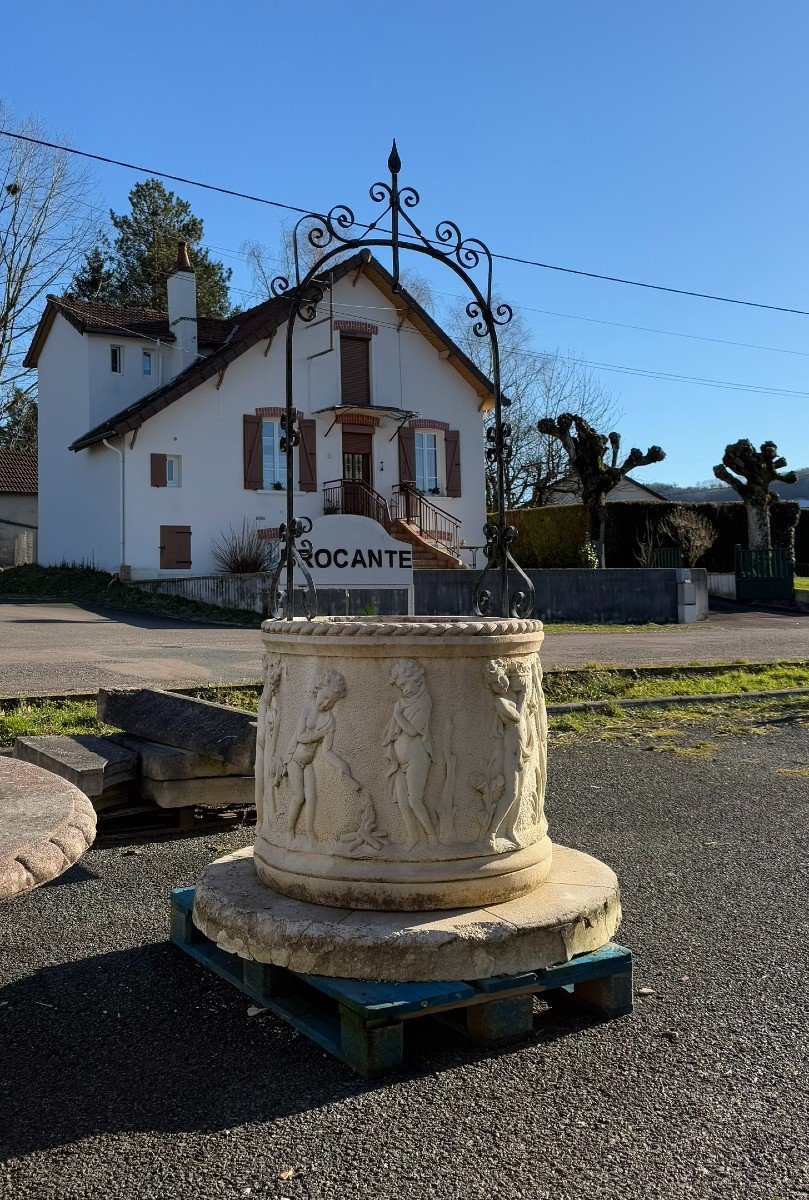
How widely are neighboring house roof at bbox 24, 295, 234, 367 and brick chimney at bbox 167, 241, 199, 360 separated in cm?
31

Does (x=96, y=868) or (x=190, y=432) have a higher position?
(x=190, y=432)

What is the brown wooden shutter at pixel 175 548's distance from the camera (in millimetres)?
24609

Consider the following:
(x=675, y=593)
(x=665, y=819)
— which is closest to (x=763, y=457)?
(x=675, y=593)

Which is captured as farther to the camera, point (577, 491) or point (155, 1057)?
point (577, 491)

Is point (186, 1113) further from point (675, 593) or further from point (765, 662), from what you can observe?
point (675, 593)

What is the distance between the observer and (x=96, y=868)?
5.10 meters

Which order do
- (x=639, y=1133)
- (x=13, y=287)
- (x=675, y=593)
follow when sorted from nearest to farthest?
1. (x=639, y=1133)
2. (x=675, y=593)
3. (x=13, y=287)

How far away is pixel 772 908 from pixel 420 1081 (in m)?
2.09

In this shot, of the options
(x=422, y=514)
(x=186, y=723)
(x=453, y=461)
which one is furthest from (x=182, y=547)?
(x=186, y=723)

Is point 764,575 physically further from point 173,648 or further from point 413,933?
point 413,933

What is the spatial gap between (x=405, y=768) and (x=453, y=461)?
1010 inches

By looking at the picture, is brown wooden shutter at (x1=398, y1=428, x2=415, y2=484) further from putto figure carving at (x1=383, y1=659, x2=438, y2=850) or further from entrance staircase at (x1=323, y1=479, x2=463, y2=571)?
putto figure carving at (x1=383, y1=659, x2=438, y2=850)

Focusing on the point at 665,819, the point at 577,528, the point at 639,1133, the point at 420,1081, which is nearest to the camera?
the point at 639,1133

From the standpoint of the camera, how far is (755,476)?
29469mm
